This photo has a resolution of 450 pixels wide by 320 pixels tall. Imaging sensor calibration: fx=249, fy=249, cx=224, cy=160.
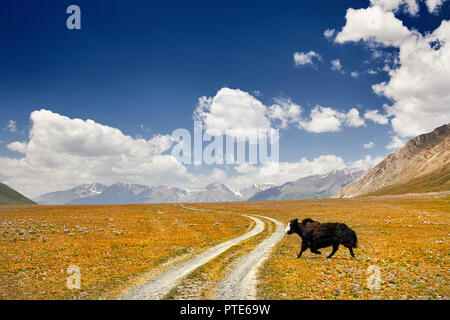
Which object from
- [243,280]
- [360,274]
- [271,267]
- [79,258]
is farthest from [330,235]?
[79,258]

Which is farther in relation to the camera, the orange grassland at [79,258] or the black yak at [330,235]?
the black yak at [330,235]

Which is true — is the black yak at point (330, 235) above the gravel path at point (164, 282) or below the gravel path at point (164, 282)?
above

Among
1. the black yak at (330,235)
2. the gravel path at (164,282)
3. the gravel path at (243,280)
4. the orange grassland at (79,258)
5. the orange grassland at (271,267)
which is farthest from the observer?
the black yak at (330,235)

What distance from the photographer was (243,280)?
16.1 m

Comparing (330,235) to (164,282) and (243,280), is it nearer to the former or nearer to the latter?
(243,280)

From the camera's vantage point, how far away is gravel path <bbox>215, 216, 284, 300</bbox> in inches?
530

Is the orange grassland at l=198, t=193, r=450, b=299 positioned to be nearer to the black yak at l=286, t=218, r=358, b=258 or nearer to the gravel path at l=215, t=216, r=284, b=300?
the gravel path at l=215, t=216, r=284, b=300

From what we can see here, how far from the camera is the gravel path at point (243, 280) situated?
44.2 feet

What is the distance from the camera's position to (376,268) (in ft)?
58.1

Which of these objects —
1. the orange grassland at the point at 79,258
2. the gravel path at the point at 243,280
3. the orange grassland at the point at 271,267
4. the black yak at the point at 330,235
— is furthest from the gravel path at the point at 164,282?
the black yak at the point at 330,235

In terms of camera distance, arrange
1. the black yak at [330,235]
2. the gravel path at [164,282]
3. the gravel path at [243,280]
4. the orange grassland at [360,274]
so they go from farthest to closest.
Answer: the black yak at [330,235], the gravel path at [164,282], the gravel path at [243,280], the orange grassland at [360,274]

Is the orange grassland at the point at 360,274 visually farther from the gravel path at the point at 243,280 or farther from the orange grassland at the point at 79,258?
the orange grassland at the point at 79,258
